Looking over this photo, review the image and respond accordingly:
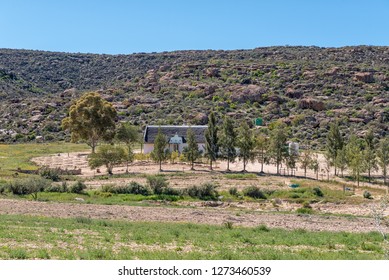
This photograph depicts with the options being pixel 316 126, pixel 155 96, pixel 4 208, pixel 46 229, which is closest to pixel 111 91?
pixel 155 96

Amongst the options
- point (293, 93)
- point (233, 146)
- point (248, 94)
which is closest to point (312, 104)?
point (293, 93)

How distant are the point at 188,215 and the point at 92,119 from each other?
124 ft

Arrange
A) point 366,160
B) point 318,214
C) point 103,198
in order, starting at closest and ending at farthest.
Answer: point 318,214
point 103,198
point 366,160

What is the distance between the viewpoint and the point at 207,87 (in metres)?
109

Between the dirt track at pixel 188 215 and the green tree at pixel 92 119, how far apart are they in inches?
1269

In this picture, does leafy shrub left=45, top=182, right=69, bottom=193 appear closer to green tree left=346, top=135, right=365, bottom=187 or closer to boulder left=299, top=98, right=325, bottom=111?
green tree left=346, top=135, right=365, bottom=187

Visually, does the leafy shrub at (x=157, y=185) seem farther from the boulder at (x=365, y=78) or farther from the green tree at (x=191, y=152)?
the boulder at (x=365, y=78)

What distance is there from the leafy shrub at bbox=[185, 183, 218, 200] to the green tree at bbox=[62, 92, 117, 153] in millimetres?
28817

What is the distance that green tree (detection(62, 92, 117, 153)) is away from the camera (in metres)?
60.0

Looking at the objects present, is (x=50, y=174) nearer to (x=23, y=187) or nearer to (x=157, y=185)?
(x=23, y=187)

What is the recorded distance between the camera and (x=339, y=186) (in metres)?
40.8

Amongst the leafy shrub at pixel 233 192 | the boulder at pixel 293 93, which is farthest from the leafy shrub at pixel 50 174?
the boulder at pixel 293 93

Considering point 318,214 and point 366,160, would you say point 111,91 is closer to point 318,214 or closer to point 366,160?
point 366,160

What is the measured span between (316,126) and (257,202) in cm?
5663
